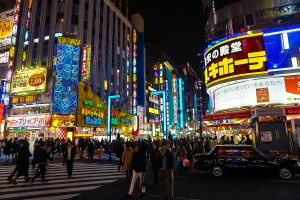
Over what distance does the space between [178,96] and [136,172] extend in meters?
92.0

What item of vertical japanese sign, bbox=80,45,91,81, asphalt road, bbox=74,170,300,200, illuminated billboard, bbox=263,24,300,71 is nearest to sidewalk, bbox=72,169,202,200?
asphalt road, bbox=74,170,300,200

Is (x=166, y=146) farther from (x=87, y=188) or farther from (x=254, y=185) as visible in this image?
(x=254, y=185)

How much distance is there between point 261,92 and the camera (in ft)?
81.0

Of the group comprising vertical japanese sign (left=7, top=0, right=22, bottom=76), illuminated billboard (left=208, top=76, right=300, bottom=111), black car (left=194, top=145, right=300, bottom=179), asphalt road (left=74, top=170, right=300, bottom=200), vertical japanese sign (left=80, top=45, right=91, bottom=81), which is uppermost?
vertical japanese sign (left=7, top=0, right=22, bottom=76)

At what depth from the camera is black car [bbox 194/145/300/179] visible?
11727mm

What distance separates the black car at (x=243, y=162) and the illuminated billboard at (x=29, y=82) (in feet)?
83.8

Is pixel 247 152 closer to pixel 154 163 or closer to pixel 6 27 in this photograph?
pixel 154 163

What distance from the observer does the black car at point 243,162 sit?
38.5 ft

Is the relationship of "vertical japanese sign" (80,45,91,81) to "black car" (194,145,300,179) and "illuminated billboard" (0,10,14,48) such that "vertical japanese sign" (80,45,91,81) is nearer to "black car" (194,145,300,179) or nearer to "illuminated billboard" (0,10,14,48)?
"illuminated billboard" (0,10,14,48)

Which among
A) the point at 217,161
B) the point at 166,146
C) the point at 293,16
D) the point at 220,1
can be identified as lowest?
the point at 217,161

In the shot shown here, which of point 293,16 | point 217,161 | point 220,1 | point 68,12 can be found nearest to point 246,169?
point 217,161

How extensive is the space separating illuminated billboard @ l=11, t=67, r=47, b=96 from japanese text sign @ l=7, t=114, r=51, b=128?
326cm

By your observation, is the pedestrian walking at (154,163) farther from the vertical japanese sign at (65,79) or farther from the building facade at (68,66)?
the vertical japanese sign at (65,79)

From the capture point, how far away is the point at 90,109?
34.1 meters
